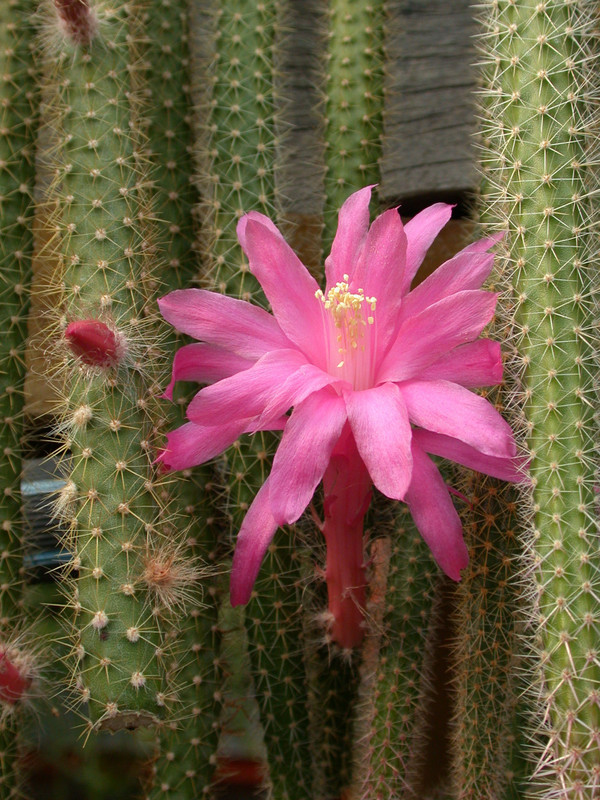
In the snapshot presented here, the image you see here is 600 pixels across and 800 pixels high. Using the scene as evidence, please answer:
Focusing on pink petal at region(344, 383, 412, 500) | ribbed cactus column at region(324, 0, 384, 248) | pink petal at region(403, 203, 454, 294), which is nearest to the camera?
pink petal at region(344, 383, 412, 500)

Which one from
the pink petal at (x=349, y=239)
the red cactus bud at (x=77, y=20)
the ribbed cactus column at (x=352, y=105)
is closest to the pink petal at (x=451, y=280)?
the pink petal at (x=349, y=239)

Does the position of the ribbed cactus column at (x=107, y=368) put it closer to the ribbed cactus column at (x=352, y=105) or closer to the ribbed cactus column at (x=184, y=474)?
the ribbed cactus column at (x=184, y=474)

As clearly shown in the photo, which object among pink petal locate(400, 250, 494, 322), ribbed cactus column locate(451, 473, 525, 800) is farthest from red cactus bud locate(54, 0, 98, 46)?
ribbed cactus column locate(451, 473, 525, 800)

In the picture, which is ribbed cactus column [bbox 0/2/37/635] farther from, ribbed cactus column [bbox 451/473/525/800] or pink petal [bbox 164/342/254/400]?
ribbed cactus column [bbox 451/473/525/800]

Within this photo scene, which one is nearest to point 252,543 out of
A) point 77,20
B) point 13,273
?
point 13,273

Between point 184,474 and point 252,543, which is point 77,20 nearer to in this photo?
point 184,474

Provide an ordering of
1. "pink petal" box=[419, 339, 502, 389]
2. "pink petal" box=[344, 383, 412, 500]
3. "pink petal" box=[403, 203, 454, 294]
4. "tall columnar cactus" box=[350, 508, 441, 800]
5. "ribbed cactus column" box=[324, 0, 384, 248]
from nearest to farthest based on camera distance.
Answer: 1. "pink petal" box=[344, 383, 412, 500]
2. "pink petal" box=[419, 339, 502, 389]
3. "pink petal" box=[403, 203, 454, 294]
4. "tall columnar cactus" box=[350, 508, 441, 800]
5. "ribbed cactus column" box=[324, 0, 384, 248]

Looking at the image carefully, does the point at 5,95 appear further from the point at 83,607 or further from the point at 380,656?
the point at 380,656
